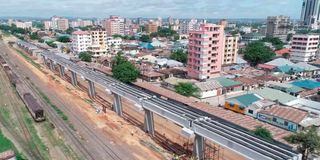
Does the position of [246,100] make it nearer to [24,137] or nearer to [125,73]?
[125,73]

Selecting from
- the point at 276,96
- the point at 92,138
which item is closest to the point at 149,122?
the point at 92,138

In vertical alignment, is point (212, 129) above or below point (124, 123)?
above

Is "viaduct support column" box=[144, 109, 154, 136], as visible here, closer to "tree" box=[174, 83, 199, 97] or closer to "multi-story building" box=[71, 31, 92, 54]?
"tree" box=[174, 83, 199, 97]

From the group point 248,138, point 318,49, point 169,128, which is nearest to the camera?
point 248,138

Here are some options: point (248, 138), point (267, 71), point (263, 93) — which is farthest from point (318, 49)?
point (248, 138)

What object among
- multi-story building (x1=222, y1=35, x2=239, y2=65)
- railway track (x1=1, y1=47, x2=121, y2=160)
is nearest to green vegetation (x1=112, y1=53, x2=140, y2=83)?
railway track (x1=1, y1=47, x2=121, y2=160)

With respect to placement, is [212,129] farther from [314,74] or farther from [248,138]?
[314,74]
